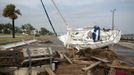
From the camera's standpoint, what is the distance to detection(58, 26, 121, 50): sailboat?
22.7m

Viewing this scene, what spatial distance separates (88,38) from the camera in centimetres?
2348

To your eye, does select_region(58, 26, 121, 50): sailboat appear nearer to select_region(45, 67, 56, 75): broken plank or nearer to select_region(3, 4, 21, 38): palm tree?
select_region(45, 67, 56, 75): broken plank

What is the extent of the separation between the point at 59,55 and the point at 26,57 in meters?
3.62

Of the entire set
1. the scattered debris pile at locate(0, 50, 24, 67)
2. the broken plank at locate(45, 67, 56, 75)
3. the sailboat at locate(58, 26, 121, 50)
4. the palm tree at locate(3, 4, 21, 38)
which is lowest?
the broken plank at locate(45, 67, 56, 75)

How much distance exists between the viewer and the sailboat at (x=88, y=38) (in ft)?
74.5

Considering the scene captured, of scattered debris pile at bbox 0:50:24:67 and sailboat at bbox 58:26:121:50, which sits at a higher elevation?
sailboat at bbox 58:26:121:50

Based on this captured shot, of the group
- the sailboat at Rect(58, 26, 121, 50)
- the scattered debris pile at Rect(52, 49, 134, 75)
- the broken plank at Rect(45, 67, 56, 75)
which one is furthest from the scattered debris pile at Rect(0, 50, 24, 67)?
the sailboat at Rect(58, 26, 121, 50)

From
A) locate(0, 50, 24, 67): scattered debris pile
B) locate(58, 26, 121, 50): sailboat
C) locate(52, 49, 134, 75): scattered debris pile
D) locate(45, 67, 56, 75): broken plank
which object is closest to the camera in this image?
locate(0, 50, 24, 67): scattered debris pile

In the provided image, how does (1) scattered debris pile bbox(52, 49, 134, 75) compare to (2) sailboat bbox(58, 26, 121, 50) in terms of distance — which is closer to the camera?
(1) scattered debris pile bbox(52, 49, 134, 75)

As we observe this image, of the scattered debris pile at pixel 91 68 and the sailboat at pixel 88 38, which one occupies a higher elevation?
the sailboat at pixel 88 38

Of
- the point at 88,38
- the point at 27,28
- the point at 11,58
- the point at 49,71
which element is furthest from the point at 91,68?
the point at 27,28

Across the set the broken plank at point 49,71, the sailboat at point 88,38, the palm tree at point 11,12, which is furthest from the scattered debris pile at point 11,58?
the palm tree at point 11,12

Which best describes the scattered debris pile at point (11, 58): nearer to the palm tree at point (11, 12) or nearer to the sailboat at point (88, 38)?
the sailboat at point (88, 38)

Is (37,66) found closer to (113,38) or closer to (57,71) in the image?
(57,71)
